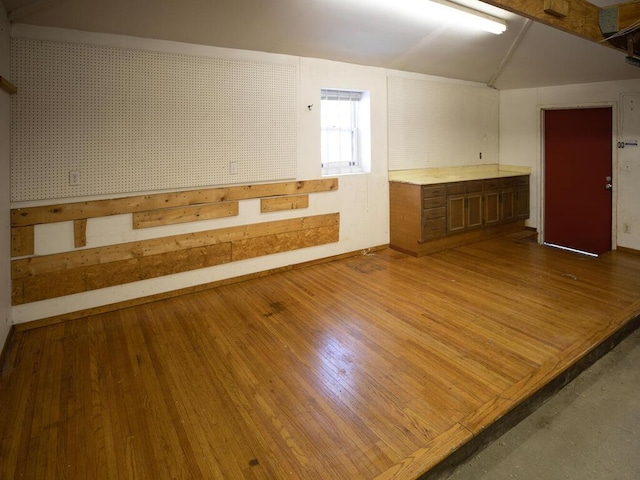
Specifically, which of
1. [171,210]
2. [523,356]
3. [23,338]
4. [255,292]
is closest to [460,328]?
[523,356]

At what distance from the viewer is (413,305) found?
3.45 metres

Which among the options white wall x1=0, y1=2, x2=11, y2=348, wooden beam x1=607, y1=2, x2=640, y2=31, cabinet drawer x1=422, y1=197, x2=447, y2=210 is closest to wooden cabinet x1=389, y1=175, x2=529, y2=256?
cabinet drawer x1=422, y1=197, x2=447, y2=210

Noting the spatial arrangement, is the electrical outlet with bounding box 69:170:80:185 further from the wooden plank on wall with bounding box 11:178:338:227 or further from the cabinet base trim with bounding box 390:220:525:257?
the cabinet base trim with bounding box 390:220:525:257

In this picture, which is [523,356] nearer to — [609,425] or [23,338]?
[609,425]

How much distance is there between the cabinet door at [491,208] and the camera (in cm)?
545

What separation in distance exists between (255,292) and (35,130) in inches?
86.4

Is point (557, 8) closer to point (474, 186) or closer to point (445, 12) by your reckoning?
point (445, 12)

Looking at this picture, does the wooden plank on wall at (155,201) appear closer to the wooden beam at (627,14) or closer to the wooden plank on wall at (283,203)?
the wooden plank on wall at (283,203)

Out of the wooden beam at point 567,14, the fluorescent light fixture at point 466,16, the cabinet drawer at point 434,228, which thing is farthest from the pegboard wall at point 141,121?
the wooden beam at point 567,14

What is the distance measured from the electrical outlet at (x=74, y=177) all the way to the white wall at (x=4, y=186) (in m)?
0.39

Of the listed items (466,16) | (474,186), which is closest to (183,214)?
(466,16)

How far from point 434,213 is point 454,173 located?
4.01 ft

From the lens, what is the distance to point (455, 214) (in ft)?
16.7

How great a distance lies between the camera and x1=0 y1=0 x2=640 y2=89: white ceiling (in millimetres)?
3031
